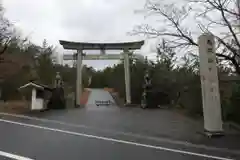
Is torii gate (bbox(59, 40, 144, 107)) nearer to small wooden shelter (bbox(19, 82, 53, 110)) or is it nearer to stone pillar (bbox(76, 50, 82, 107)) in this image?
stone pillar (bbox(76, 50, 82, 107))

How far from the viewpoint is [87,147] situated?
7.55 m

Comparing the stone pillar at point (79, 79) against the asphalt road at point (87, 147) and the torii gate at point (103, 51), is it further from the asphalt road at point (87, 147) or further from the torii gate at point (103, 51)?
the asphalt road at point (87, 147)

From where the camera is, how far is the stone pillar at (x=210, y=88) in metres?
9.48

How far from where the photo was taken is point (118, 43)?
24750 millimetres

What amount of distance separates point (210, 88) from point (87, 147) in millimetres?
4799

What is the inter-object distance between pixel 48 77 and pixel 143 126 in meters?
21.5

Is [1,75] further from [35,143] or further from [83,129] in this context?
[35,143]

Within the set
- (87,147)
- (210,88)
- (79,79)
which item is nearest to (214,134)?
(210,88)

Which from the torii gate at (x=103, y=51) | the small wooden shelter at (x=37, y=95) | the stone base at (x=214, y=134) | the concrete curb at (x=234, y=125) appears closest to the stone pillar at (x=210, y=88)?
the stone base at (x=214, y=134)

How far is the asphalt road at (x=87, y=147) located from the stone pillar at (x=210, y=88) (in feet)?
6.22

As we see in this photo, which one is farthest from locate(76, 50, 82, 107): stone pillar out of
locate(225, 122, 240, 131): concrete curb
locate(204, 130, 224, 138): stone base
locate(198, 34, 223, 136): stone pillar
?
locate(204, 130, 224, 138): stone base

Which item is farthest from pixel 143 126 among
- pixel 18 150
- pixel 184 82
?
pixel 184 82

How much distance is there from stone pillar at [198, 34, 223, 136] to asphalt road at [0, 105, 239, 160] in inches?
74.7

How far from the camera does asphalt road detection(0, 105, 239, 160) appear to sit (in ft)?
21.6
